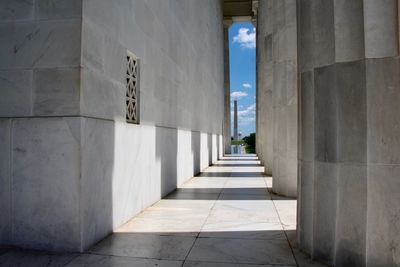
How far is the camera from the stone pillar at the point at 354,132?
3.41m

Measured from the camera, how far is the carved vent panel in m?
6.02

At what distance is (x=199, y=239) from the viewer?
4.85m

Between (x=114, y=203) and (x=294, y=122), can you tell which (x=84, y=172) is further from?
(x=294, y=122)

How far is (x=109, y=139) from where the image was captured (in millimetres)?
5105

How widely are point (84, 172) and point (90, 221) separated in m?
0.69

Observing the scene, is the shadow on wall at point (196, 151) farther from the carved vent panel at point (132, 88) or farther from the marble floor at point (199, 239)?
the carved vent panel at point (132, 88)

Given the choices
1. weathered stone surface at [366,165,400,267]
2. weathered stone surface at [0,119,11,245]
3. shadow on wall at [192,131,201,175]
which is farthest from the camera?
shadow on wall at [192,131,201,175]

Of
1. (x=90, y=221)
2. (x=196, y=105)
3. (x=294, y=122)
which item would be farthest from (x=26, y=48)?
(x=196, y=105)

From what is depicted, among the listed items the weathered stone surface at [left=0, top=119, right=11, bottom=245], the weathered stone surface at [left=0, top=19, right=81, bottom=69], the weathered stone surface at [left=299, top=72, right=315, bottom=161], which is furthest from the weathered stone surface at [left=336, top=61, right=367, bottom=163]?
the weathered stone surface at [left=0, top=119, right=11, bottom=245]

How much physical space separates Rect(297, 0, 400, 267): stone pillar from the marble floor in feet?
2.01

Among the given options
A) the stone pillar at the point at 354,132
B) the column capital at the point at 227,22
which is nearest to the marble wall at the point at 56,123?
the stone pillar at the point at 354,132

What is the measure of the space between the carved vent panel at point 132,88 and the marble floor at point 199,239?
1.85m

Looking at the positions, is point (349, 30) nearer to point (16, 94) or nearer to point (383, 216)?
point (383, 216)

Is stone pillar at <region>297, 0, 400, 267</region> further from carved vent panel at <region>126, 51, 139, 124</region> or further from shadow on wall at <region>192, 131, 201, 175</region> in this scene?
shadow on wall at <region>192, 131, 201, 175</region>
